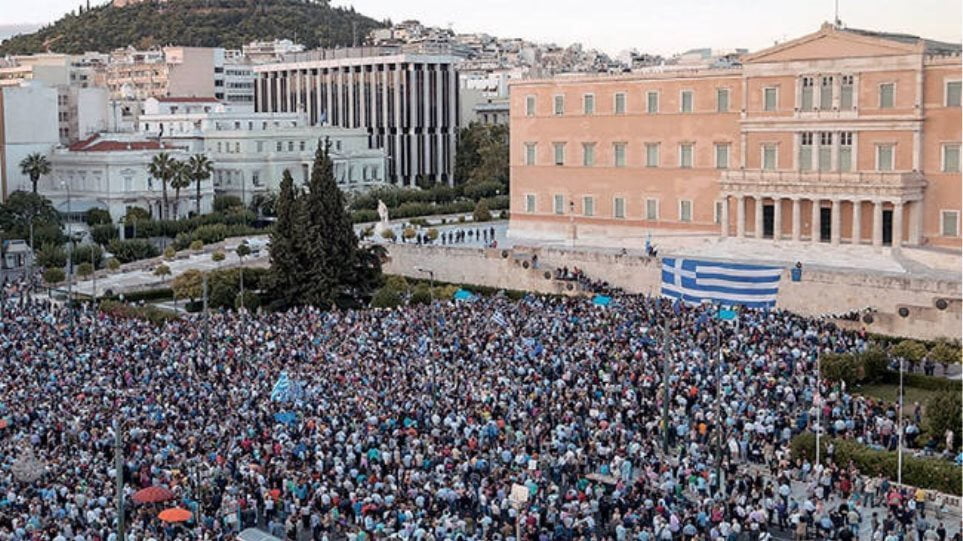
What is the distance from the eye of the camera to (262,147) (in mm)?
93812

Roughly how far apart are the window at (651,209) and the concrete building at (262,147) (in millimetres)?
37834

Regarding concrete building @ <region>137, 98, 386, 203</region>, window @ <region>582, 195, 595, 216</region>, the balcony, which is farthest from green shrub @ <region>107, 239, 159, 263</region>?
the balcony

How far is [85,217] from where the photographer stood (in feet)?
267

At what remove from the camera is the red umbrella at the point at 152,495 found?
25750mm

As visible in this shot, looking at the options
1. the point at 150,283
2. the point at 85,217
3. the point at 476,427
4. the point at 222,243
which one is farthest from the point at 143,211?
the point at 476,427

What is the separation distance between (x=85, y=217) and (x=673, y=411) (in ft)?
188

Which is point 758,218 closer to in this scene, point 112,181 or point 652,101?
point 652,101

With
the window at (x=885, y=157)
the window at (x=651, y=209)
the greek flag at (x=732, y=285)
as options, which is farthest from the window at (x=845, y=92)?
the greek flag at (x=732, y=285)

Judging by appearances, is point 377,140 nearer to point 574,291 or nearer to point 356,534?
point 574,291

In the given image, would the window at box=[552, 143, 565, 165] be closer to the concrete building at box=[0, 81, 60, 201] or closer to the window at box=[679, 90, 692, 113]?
the window at box=[679, 90, 692, 113]

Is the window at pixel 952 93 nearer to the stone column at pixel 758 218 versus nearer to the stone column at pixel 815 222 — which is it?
the stone column at pixel 815 222

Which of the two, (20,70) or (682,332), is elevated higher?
(20,70)

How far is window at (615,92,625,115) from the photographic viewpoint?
199 ft

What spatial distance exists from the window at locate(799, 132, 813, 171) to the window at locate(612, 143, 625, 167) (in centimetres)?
909
